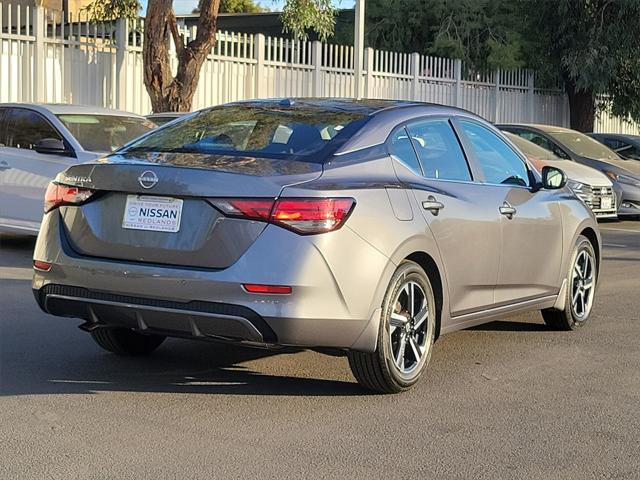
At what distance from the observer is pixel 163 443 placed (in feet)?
15.1

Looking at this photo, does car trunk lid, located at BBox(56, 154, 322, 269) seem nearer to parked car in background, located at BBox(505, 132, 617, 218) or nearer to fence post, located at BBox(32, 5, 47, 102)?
parked car in background, located at BBox(505, 132, 617, 218)

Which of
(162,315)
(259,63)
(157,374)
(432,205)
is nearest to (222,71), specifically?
(259,63)

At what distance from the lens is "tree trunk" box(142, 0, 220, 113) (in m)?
16.3

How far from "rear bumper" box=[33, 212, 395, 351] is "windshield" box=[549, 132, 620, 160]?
40.8 feet

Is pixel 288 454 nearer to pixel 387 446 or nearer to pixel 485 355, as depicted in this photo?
pixel 387 446

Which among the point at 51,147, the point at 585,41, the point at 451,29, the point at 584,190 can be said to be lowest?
the point at 584,190

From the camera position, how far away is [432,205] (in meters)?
5.69

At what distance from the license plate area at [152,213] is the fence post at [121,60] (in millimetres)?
12710

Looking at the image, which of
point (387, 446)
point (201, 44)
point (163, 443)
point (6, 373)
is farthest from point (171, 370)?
point (201, 44)

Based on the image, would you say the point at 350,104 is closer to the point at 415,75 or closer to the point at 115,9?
the point at 115,9

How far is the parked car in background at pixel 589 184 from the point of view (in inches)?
593

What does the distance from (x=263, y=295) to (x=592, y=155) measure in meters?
13.2

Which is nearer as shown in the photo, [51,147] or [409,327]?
[409,327]

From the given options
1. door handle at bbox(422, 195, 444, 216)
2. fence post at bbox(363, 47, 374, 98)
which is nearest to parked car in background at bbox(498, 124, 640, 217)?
fence post at bbox(363, 47, 374, 98)
